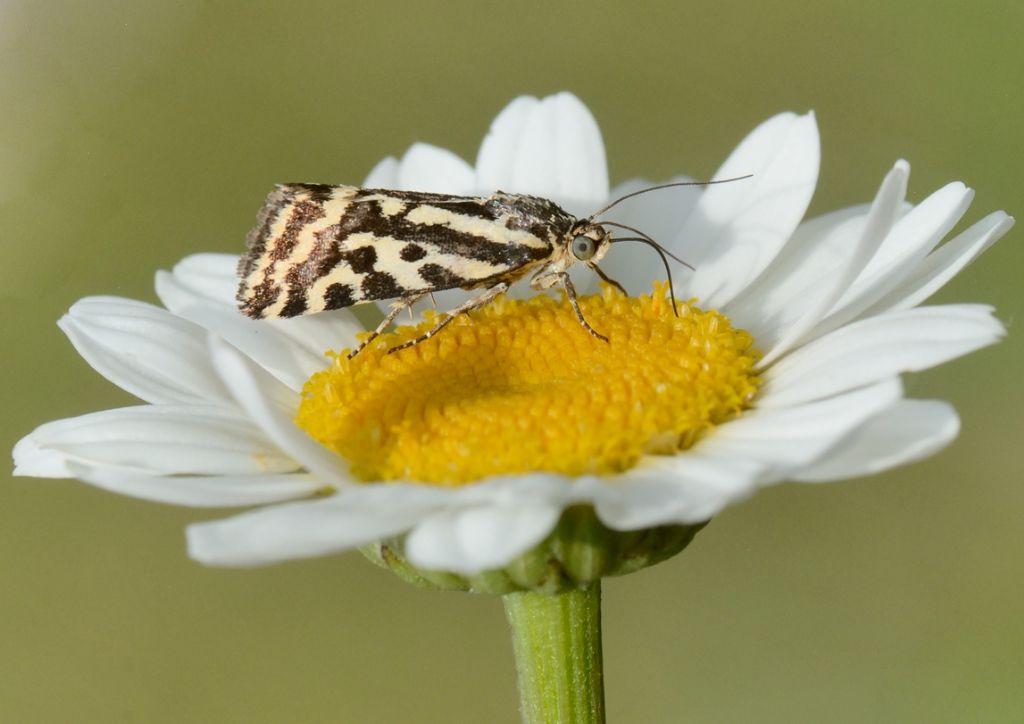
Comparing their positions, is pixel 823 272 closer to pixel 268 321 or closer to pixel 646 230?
pixel 646 230

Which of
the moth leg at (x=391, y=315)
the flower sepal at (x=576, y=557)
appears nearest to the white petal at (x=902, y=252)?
the flower sepal at (x=576, y=557)

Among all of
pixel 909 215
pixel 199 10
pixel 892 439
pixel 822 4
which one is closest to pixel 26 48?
pixel 199 10

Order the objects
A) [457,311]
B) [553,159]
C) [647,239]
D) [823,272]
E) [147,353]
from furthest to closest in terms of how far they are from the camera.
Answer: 1. [553,159]
2. [647,239]
3. [823,272]
4. [457,311]
5. [147,353]

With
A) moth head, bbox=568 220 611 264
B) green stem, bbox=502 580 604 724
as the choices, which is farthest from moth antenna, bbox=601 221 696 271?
green stem, bbox=502 580 604 724

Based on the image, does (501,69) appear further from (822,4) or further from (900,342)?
(900,342)

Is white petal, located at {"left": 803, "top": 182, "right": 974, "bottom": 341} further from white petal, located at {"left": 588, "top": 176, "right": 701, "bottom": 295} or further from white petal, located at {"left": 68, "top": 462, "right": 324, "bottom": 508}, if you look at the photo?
white petal, located at {"left": 68, "top": 462, "right": 324, "bottom": 508}

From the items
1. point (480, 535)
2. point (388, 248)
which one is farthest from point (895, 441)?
point (388, 248)

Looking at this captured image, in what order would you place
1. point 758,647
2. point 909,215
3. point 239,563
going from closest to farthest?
point 239,563, point 909,215, point 758,647
